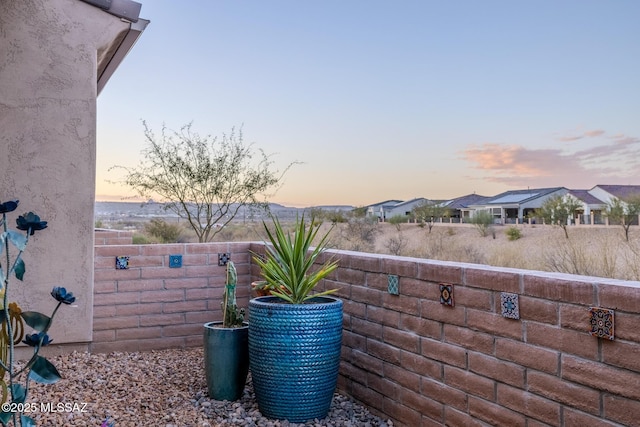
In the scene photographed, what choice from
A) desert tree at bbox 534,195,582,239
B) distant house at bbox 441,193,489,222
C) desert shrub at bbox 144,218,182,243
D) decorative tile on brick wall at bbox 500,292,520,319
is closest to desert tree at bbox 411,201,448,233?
distant house at bbox 441,193,489,222

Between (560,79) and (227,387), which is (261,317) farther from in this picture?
(560,79)

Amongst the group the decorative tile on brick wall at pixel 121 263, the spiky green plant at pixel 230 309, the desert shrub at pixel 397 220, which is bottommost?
the spiky green plant at pixel 230 309

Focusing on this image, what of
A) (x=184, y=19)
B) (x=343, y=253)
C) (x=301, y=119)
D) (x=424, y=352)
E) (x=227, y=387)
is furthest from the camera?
(x=301, y=119)

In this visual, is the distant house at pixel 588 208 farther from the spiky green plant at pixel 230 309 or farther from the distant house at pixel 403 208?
the spiky green plant at pixel 230 309

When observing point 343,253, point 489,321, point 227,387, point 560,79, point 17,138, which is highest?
point 560,79

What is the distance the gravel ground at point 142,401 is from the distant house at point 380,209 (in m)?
14.9

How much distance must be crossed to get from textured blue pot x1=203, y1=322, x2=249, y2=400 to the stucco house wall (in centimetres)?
158

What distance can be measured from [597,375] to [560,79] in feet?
34.6

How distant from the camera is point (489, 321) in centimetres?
294

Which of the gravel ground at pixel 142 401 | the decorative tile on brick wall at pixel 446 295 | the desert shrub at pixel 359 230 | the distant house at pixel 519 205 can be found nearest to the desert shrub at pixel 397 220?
the distant house at pixel 519 205

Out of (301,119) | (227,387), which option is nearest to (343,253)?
(227,387)

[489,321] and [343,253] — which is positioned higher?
[343,253]

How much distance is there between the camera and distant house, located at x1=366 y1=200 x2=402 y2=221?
20.0m

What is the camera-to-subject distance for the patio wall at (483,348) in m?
2.35
